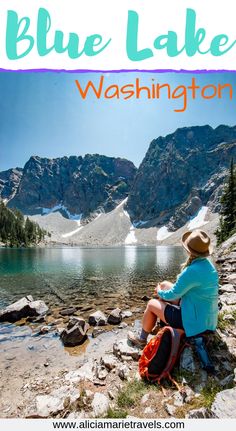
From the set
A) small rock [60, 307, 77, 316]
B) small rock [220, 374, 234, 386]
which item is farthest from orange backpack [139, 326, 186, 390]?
small rock [60, 307, 77, 316]

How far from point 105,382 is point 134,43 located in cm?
886

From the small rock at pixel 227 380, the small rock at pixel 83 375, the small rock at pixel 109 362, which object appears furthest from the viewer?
the small rock at pixel 109 362

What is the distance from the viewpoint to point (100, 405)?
455 cm

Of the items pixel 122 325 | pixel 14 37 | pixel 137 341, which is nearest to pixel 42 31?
pixel 14 37

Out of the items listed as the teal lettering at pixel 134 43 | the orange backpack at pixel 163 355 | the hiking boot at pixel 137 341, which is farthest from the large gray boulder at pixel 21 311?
the teal lettering at pixel 134 43

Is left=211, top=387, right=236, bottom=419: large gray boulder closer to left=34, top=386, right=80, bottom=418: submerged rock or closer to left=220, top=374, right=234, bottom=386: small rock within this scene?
left=220, top=374, right=234, bottom=386: small rock

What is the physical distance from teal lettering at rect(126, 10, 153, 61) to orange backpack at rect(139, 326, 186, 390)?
7341 millimetres

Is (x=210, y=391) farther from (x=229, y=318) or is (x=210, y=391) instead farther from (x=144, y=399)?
(x=229, y=318)

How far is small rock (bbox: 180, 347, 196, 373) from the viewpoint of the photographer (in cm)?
502

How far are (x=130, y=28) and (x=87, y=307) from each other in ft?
44.9

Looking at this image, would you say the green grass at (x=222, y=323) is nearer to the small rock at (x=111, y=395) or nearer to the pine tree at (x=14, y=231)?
the small rock at (x=111, y=395)

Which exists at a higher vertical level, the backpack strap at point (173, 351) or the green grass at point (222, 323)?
the backpack strap at point (173, 351)

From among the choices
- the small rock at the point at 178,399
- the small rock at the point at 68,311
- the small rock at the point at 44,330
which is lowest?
the small rock at the point at 68,311

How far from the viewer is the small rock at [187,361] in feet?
16.5
